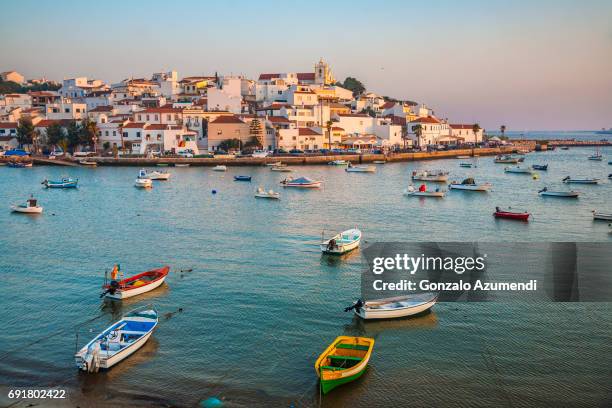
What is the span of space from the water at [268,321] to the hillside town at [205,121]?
35.7 m

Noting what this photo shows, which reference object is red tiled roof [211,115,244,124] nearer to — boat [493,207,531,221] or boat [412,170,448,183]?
boat [412,170,448,183]

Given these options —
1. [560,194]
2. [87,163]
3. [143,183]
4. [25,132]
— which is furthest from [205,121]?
[560,194]

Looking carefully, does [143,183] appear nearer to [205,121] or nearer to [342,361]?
[205,121]

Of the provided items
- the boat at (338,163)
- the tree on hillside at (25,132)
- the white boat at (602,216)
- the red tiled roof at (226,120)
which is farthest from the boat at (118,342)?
the tree on hillside at (25,132)

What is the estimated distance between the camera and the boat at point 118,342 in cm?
1115

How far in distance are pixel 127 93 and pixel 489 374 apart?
252ft

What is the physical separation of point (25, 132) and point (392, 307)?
61.2 metres

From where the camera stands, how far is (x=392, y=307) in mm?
13789

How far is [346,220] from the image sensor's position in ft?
87.5

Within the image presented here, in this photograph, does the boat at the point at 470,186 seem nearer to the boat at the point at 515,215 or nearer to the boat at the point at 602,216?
the boat at the point at 515,215

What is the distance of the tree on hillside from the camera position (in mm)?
64688

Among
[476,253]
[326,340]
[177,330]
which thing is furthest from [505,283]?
[177,330]

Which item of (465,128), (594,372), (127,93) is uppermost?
(127,93)

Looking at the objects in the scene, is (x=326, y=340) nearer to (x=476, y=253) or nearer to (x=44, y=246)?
(x=476, y=253)
